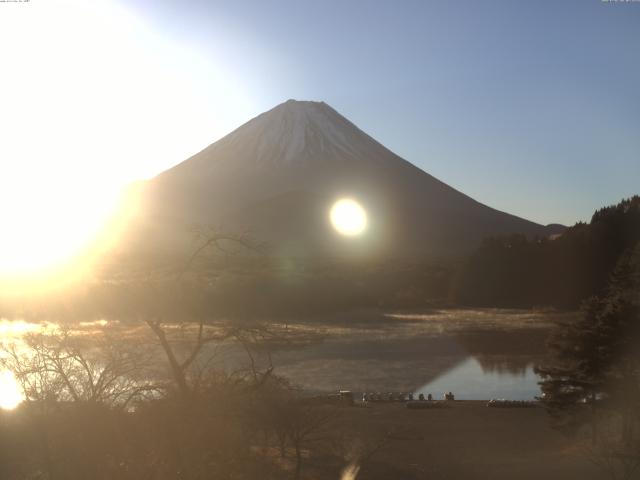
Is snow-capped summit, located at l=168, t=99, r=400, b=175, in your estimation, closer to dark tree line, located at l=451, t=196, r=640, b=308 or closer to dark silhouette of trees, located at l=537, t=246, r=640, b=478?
dark tree line, located at l=451, t=196, r=640, b=308

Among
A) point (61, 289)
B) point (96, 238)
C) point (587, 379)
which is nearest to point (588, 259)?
point (61, 289)

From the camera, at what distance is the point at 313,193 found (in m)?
110

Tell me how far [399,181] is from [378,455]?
101m

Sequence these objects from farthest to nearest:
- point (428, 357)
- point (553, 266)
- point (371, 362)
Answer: point (553, 266) → point (428, 357) → point (371, 362)

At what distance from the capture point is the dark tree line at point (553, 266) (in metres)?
52.9

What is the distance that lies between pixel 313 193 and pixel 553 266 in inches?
2266

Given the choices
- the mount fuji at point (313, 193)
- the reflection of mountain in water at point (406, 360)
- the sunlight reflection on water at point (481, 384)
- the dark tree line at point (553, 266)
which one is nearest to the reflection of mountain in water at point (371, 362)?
the reflection of mountain in water at point (406, 360)

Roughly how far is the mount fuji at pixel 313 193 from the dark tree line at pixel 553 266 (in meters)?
33.9

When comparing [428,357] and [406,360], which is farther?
[428,357]

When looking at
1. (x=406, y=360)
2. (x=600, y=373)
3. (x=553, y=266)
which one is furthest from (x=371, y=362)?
(x=553, y=266)

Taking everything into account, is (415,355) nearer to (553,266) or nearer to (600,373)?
(600,373)

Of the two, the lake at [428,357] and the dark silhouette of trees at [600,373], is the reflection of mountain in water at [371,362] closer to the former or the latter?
the lake at [428,357]

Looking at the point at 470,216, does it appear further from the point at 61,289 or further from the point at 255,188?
the point at 61,289

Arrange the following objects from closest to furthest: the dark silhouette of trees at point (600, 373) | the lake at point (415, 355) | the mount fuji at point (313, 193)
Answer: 1. the dark silhouette of trees at point (600, 373)
2. the lake at point (415, 355)
3. the mount fuji at point (313, 193)
